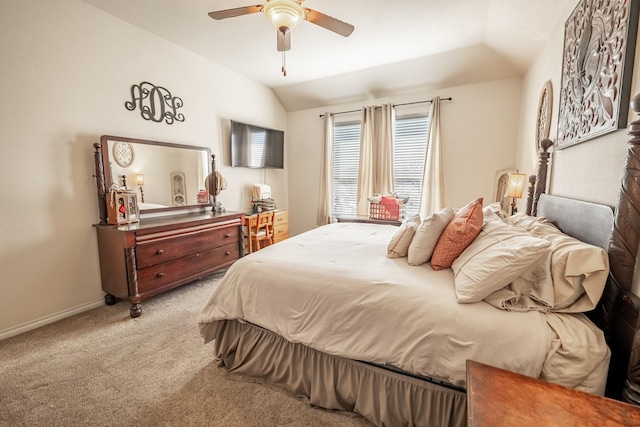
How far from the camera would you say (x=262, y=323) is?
1531 mm

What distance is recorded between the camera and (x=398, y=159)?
4.11m

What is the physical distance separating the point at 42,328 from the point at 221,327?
1753 mm

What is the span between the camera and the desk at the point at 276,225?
374cm

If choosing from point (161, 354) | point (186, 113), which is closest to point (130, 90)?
point (186, 113)

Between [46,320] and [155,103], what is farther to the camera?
[155,103]

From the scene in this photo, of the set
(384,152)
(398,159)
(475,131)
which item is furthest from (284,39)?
(475,131)

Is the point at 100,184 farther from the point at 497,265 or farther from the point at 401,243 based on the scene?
the point at 497,265

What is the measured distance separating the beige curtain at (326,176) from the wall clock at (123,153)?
108 inches

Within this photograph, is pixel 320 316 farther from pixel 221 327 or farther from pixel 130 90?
pixel 130 90

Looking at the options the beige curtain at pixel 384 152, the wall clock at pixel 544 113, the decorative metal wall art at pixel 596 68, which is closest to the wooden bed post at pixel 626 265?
the decorative metal wall art at pixel 596 68

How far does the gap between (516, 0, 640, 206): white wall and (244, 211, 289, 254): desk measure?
3.30 meters

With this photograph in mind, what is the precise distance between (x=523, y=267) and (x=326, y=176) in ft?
11.9

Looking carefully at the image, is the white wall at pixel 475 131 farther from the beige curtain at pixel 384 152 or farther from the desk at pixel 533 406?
the desk at pixel 533 406

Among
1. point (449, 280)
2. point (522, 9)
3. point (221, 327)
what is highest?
point (522, 9)
